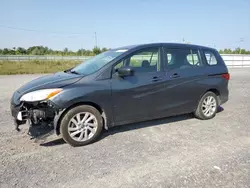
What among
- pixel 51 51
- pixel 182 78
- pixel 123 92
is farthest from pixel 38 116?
pixel 51 51

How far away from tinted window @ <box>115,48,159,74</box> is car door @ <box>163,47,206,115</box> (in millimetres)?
234

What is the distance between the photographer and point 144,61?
4.17 metres

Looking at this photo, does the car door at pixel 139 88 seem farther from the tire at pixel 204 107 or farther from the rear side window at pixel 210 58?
the rear side window at pixel 210 58

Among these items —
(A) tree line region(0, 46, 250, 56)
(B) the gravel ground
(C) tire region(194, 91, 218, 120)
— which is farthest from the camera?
(A) tree line region(0, 46, 250, 56)

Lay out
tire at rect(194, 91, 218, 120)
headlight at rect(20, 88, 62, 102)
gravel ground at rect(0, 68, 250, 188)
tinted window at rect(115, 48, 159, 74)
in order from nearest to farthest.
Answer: gravel ground at rect(0, 68, 250, 188), headlight at rect(20, 88, 62, 102), tinted window at rect(115, 48, 159, 74), tire at rect(194, 91, 218, 120)

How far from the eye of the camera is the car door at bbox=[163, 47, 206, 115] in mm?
4352

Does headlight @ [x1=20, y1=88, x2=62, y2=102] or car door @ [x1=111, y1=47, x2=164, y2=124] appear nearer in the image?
headlight @ [x1=20, y1=88, x2=62, y2=102]

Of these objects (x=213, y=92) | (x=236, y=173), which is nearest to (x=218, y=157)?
(x=236, y=173)

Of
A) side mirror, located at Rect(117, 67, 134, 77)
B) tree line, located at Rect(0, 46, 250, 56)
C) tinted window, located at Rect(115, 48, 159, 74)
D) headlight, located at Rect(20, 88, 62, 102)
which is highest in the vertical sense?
tree line, located at Rect(0, 46, 250, 56)

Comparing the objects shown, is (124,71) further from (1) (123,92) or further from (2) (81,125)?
(2) (81,125)

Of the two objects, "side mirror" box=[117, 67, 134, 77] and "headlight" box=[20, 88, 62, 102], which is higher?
"side mirror" box=[117, 67, 134, 77]

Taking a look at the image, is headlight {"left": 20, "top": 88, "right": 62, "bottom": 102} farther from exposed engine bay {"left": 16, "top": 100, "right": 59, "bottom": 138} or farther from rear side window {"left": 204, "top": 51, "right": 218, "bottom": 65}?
rear side window {"left": 204, "top": 51, "right": 218, "bottom": 65}

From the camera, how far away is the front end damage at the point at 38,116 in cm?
338

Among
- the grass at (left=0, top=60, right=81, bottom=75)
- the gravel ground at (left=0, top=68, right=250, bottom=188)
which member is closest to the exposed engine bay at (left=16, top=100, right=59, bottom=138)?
the gravel ground at (left=0, top=68, right=250, bottom=188)
